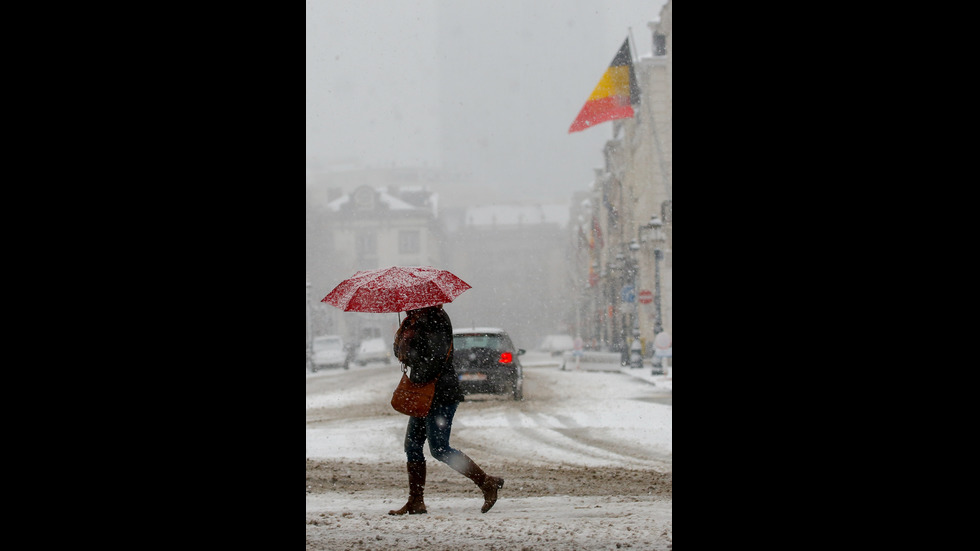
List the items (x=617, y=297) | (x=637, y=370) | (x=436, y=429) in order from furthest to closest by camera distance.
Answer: (x=617, y=297)
(x=637, y=370)
(x=436, y=429)

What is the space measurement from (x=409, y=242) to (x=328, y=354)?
4545 centimetres

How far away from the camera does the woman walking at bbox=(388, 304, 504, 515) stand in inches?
231

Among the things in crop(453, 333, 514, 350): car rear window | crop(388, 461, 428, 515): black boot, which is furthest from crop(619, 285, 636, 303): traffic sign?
crop(388, 461, 428, 515): black boot

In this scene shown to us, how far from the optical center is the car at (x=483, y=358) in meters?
16.7

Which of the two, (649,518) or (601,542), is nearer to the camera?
(601,542)

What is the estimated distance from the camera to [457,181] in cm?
13488

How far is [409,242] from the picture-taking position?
81.1 m

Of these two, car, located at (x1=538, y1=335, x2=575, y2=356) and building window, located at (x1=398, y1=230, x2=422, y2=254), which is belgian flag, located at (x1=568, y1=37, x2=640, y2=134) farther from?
building window, located at (x1=398, y1=230, x2=422, y2=254)

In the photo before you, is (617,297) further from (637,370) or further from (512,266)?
(512,266)

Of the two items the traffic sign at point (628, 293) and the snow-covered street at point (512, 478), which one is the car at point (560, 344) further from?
the snow-covered street at point (512, 478)

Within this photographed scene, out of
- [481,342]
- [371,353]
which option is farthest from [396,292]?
[371,353]
